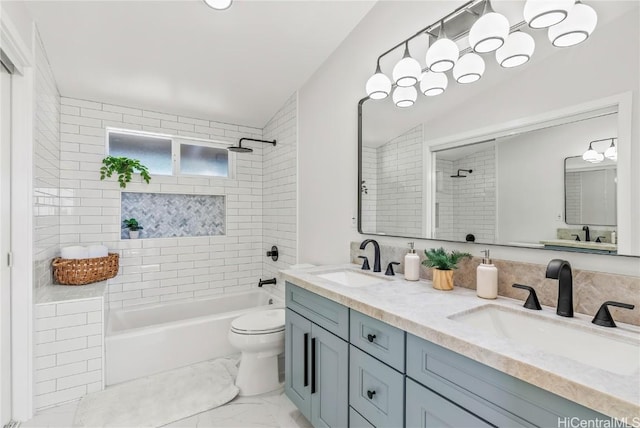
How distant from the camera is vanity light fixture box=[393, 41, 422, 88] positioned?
181cm

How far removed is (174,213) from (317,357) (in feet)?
7.95

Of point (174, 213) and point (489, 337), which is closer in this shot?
point (489, 337)

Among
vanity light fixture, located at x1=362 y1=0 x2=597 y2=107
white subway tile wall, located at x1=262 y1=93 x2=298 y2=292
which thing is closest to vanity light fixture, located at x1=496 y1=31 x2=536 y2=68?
vanity light fixture, located at x1=362 y1=0 x2=597 y2=107

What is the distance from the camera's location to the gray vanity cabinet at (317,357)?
1.53m

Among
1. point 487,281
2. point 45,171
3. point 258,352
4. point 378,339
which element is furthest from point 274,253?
point 487,281

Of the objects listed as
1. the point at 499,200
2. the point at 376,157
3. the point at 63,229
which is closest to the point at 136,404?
the point at 63,229

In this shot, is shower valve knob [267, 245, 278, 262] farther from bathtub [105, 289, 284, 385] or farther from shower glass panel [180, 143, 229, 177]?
shower glass panel [180, 143, 229, 177]

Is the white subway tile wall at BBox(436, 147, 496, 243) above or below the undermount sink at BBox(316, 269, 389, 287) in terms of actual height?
above

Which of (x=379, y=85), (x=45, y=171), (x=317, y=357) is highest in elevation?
(x=379, y=85)

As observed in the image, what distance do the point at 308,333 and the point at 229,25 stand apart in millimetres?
2171

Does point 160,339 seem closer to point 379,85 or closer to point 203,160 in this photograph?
point 203,160

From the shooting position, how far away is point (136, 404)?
2115 millimetres

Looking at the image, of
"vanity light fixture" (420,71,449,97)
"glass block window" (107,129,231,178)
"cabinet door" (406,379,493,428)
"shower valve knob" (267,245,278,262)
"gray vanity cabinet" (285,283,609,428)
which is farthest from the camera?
"shower valve knob" (267,245,278,262)

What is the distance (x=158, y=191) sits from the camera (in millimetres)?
3217
